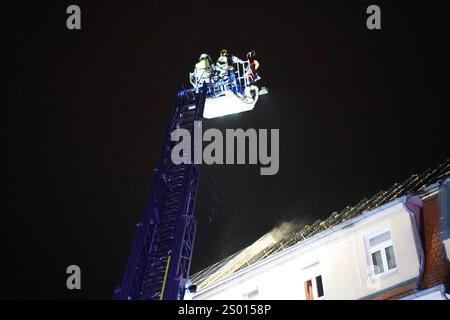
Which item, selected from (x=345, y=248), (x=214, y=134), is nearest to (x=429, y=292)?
(x=345, y=248)

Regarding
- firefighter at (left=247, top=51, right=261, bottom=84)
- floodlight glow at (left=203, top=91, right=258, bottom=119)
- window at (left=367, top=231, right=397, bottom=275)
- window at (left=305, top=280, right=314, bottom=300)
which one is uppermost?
firefighter at (left=247, top=51, right=261, bottom=84)

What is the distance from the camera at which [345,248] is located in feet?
48.8

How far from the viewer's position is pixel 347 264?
48.3 ft

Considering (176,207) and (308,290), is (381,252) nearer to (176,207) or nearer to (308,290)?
(308,290)

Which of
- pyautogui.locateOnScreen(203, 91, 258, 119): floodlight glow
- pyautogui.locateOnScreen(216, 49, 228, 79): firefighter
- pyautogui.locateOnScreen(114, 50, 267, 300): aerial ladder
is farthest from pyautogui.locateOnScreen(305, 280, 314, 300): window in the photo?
pyautogui.locateOnScreen(216, 49, 228, 79): firefighter

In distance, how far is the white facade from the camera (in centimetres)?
1389

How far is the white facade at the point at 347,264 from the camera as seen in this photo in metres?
13.9

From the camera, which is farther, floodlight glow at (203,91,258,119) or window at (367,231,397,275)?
floodlight glow at (203,91,258,119)

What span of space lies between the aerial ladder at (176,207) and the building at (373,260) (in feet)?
12.7

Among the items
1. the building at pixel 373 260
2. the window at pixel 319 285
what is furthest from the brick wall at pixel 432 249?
the window at pixel 319 285

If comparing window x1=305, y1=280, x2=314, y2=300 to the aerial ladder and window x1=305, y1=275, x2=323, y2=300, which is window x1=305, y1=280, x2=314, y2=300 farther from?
the aerial ladder

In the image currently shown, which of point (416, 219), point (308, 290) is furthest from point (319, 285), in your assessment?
point (416, 219)

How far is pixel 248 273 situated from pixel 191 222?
3959mm
